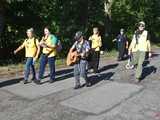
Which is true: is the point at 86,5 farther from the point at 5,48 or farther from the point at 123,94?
the point at 123,94

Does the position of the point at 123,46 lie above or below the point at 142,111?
above

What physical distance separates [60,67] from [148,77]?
4294 millimetres

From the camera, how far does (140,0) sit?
36750mm

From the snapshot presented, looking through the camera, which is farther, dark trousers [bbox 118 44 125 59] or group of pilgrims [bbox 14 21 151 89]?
dark trousers [bbox 118 44 125 59]

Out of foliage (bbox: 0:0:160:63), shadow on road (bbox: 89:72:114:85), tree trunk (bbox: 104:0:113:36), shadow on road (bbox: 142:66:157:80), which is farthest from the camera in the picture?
tree trunk (bbox: 104:0:113:36)

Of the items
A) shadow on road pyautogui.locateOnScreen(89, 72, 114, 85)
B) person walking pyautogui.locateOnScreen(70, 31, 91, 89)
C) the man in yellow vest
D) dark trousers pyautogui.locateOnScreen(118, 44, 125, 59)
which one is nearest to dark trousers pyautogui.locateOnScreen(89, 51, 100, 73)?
shadow on road pyautogui.locateOnScreen(89, 72, 114, 85)

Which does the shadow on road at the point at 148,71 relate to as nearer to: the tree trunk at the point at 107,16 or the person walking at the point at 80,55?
the person walking at the point at 80,55

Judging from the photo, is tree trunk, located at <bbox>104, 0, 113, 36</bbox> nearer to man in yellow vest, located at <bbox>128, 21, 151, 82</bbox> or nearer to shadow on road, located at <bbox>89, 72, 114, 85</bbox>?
shadow on road, located at <bbox>89, 72, 114, 85</bbox>

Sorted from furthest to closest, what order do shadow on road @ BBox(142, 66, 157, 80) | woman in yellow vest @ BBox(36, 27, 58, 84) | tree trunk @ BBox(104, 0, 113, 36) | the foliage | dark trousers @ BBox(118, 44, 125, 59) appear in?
tree trunk @ BBox(104, 0, 113, 36), the foliage, dark trousers @ BBox(118, 44, 125, 59), shadow on road @ BBox(142, 66, 157, 80), woman in yellow vest @ BBox(36, 27, 58, 84)

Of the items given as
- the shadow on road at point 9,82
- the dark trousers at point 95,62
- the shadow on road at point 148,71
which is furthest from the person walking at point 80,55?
the shadow on road at point 148,71

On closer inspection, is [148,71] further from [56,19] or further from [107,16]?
[107,16]

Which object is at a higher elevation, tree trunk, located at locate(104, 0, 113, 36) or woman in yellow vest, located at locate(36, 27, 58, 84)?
tree trunk, located at locate(104, 0, 113, 36)

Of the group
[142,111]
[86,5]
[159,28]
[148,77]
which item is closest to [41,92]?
[142,111]

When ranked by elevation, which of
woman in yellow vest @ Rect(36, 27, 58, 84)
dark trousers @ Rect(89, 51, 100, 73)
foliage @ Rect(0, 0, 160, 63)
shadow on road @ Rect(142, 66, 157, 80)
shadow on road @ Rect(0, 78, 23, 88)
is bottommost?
shadow on road @ Rect(0, 78, 23, 88)
